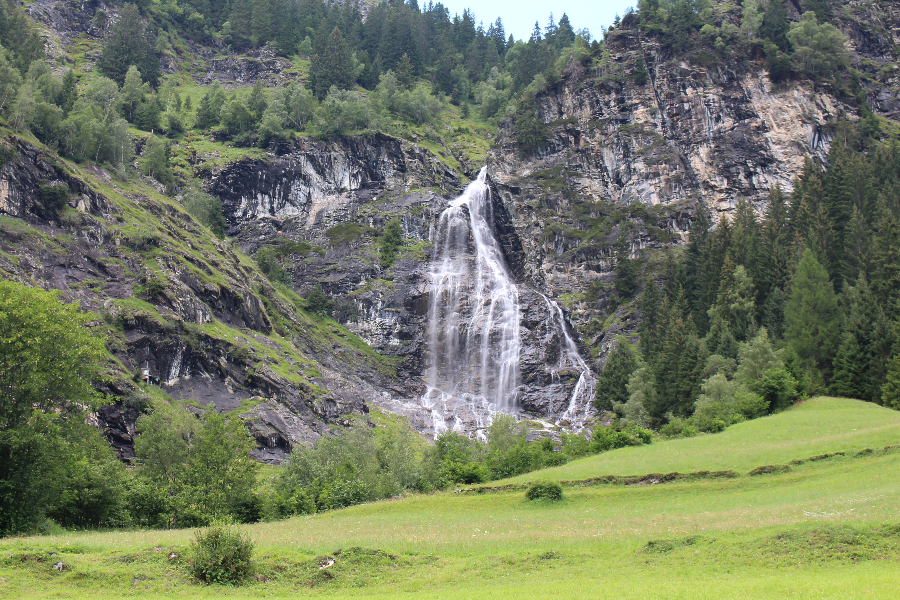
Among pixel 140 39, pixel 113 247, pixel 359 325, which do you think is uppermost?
pixel 140 39

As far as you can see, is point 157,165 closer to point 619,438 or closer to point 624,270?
point 624,270

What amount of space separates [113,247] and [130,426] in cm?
2730

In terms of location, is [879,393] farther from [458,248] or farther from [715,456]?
[458,248]

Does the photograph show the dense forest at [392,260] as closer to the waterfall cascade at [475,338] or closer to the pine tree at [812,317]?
the pine tree at [812,317]

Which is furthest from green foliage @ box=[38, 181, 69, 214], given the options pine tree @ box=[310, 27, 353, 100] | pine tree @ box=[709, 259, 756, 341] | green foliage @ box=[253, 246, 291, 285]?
pine tree @ box=[310, 27, 353, 100]

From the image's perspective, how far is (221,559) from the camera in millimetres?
18547

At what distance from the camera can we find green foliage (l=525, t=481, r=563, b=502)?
32125 mm

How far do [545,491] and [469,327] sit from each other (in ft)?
220

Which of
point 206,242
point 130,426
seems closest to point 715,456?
point 130,426

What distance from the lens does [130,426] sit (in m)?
58.7

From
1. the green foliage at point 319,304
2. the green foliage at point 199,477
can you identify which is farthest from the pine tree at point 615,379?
the green foliage at point 199,477

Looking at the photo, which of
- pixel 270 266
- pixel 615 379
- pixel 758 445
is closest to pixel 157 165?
pixel 270 266

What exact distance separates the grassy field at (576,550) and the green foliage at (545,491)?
526mm

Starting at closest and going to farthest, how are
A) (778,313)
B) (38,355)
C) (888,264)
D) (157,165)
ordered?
(38,355)
(888,264)
(778,313)
(157,165)
